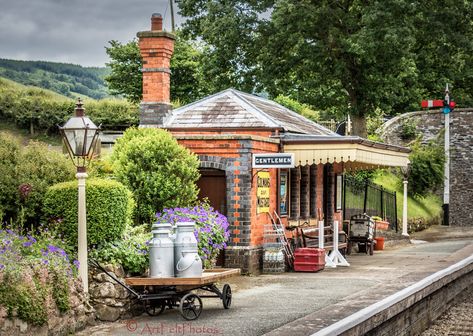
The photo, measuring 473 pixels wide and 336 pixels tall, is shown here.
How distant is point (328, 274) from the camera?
59.7 ft

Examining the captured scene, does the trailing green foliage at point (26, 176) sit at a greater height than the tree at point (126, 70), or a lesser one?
lesser

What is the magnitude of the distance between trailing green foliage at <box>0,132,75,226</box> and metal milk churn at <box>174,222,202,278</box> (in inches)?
84.7

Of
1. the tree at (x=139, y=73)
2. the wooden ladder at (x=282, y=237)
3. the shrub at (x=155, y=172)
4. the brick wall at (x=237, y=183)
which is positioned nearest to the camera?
the shrub at (x=155, y=172)

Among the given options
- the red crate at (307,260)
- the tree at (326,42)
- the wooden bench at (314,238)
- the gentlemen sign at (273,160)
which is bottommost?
the red crate at (307,260)

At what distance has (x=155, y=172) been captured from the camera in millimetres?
16250

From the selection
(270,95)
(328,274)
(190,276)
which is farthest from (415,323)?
(270,95)

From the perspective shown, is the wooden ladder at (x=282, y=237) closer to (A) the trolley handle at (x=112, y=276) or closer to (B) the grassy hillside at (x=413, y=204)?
(A) the trolley handle at (x=112, y=276)

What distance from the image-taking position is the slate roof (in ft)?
63.8

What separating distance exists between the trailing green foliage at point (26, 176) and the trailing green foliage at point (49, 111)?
29719mm

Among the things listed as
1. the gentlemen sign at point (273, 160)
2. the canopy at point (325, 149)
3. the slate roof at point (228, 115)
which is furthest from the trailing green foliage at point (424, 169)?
the gentlemen sign at point (273, 160)

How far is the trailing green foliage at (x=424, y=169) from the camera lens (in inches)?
1503

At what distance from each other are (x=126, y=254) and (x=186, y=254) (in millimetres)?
1093

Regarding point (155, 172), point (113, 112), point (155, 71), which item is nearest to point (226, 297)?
→ point (155, 172)

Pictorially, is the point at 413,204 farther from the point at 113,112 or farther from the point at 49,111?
the point at 49,111
